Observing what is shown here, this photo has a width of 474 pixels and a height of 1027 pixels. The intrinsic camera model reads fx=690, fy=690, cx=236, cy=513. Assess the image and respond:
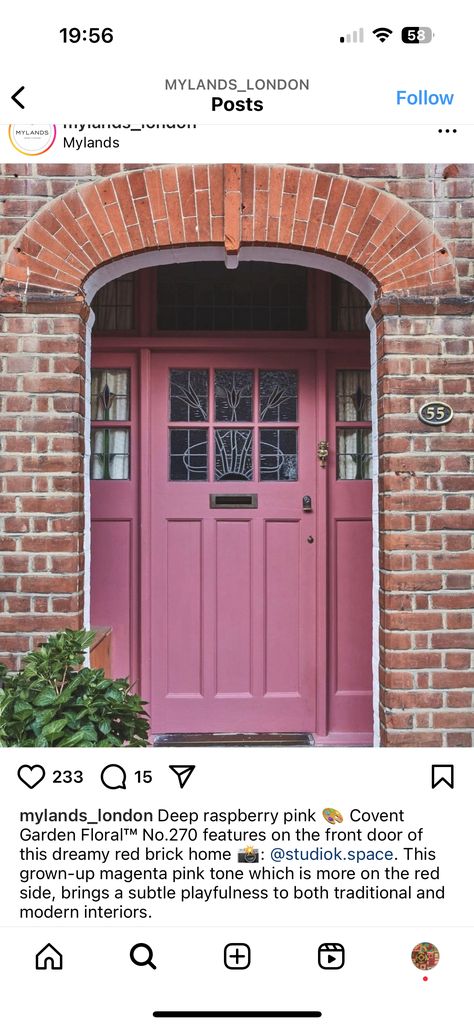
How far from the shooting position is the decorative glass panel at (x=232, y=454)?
342cm

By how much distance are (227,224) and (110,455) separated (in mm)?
1311

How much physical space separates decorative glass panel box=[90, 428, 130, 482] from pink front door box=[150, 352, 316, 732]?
0.17 m

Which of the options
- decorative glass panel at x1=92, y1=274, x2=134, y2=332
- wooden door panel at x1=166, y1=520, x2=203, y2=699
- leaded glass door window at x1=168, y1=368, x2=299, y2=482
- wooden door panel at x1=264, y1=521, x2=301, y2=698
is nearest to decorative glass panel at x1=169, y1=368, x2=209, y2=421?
leaded glass door window at x1=168, y1=368, x2=299, y2=482

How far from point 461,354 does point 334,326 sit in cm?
100

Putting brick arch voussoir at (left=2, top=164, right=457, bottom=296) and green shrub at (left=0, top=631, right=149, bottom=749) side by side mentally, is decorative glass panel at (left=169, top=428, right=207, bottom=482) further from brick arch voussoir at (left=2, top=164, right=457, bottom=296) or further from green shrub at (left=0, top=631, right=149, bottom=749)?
green shrub at (left=0, top=631, right=149, bottom=749)

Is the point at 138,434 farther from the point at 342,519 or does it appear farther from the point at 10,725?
the point at 10,725
